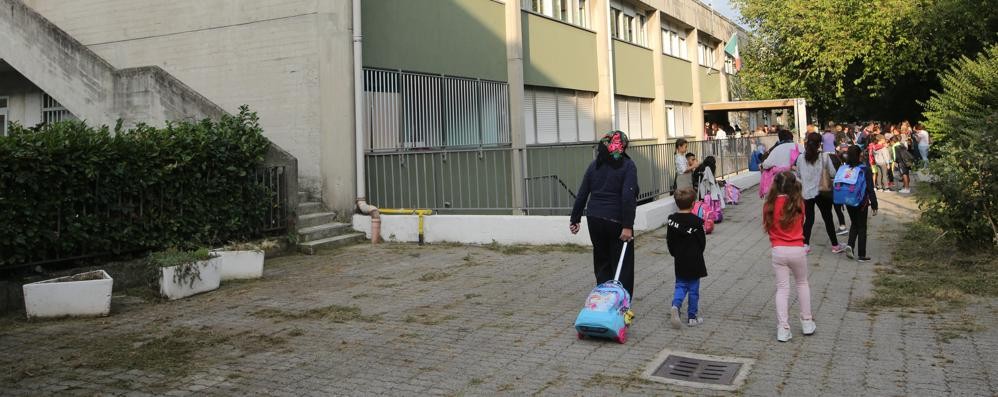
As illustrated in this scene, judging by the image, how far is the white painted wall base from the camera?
11.9 meters

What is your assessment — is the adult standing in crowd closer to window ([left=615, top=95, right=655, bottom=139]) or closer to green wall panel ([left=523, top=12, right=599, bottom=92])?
green wall panel ([left=523, top=12, right=599, bottom=92])

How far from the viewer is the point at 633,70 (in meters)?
25.1

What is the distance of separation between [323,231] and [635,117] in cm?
1595

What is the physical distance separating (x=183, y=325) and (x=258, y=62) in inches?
284

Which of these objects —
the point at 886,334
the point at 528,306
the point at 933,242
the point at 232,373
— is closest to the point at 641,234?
the point at 933,242

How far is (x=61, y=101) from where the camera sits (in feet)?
42.6

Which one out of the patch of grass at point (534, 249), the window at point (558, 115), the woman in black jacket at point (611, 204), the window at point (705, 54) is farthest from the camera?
the window at point (705, 54)

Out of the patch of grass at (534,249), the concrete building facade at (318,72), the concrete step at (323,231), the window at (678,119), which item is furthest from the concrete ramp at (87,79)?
the window at (678,119)

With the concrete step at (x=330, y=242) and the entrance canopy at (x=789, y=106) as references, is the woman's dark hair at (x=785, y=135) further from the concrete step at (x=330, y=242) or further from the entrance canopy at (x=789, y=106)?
the entrance canopy at (x=789, y=106)

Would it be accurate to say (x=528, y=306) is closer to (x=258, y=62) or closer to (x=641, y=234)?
(x=641, y=234)

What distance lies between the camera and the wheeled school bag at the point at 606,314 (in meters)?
5.97

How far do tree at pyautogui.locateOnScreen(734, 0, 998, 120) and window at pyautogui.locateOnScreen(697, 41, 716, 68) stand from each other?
2.09 m

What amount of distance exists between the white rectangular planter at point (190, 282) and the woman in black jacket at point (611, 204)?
4328 millimetres

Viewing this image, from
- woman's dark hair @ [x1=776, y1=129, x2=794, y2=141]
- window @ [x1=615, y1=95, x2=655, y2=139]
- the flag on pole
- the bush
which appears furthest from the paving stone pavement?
the flag on pole
